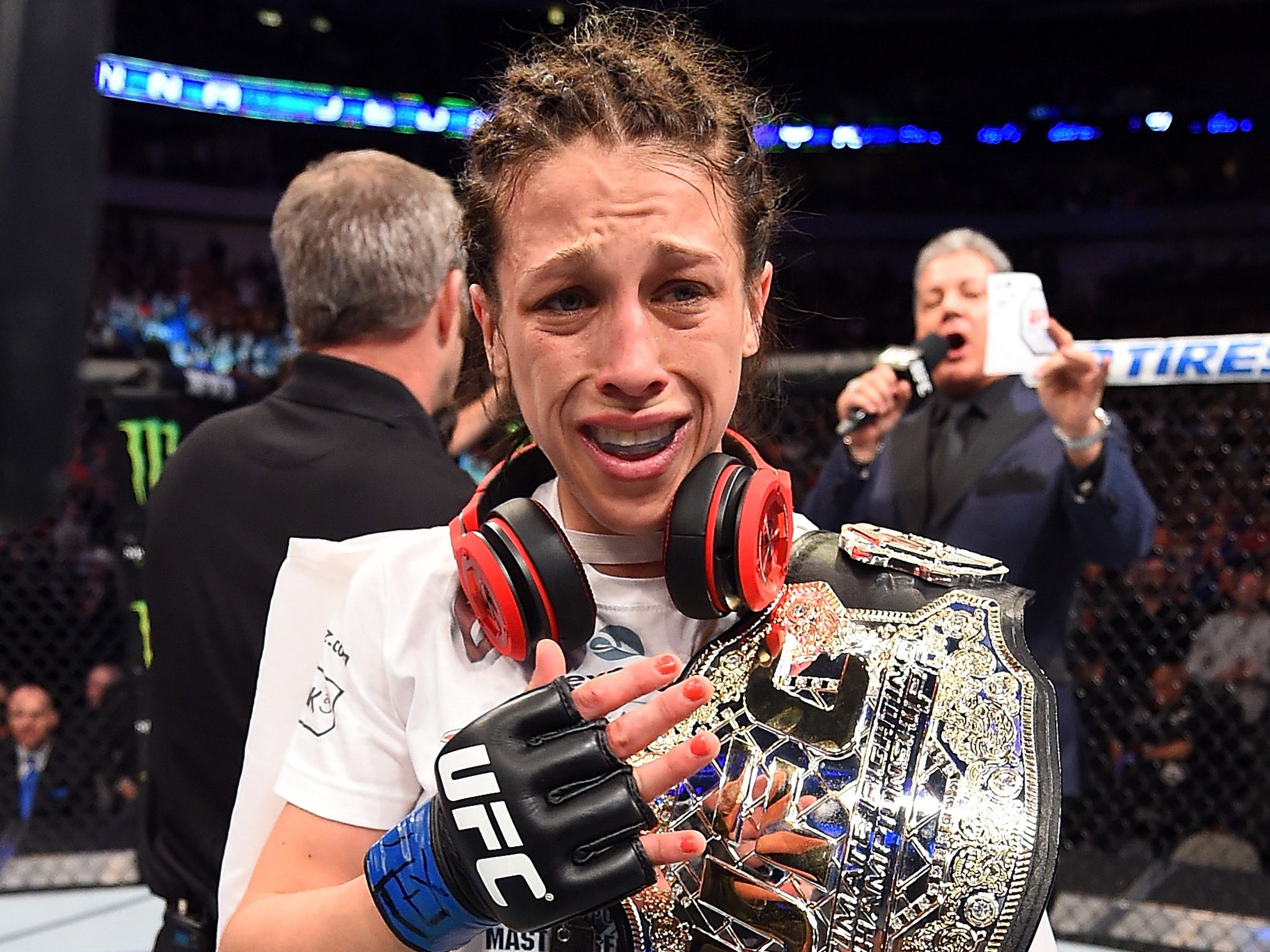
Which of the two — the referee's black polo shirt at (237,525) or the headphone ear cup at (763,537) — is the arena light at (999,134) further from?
the headphone ear cup at (763,537)

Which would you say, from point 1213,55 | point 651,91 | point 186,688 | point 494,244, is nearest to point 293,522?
point 186,688

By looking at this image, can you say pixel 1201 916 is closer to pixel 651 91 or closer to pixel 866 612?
pixel 866 612

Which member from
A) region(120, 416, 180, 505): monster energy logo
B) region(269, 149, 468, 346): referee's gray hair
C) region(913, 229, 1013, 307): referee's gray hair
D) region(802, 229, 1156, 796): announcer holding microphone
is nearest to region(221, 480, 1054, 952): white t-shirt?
region(269, 149, 468, 346): referee's gray hair

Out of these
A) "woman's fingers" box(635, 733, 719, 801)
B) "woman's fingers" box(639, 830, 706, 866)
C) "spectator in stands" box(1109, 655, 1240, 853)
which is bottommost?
"spectator in stands" box(1109, 655, 1240, 853)

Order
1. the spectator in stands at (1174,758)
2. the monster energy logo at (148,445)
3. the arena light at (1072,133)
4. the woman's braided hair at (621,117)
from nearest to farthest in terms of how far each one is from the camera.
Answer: the woman's braided hair at (621,117) → the monster energy logo at (148,445) → the spectator in stands at (1174,758) → the arena light at (1072,133)

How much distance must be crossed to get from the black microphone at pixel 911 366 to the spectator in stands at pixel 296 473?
806 mm

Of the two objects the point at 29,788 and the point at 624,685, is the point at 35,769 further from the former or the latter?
the point at 624,685

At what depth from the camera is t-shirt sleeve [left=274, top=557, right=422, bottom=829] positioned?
88cm

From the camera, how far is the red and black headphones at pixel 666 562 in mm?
872

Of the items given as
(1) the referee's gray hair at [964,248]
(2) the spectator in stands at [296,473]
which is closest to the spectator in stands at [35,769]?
(2) the spectator in stands at [296,473]

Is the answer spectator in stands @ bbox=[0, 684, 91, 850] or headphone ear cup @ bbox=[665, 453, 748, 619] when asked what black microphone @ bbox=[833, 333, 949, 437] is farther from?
spectator in stands @ bbox=[0, 684, 91, 850]

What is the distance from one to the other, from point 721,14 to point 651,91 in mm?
8096

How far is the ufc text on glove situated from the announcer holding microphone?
1458mm

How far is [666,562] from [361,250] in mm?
859
